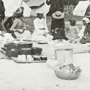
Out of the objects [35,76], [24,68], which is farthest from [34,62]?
[35,76]

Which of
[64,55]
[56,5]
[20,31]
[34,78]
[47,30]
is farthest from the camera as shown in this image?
[56,5]

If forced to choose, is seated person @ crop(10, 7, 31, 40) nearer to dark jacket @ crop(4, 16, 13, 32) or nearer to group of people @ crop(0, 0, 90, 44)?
group of people @ crop(0, 0, 90, 44)

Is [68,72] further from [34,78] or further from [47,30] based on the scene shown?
[47,30]

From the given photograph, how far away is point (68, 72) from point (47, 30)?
470 cm

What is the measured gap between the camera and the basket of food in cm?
229

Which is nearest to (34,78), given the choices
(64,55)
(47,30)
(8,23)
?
(64,55)

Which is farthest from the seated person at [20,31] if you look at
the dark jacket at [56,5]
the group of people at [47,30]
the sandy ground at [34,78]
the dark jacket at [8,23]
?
the dark jacket at [56,5]

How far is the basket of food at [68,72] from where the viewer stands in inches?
90.1

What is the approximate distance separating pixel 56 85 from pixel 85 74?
45 cm

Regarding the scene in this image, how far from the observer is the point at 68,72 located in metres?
2.29

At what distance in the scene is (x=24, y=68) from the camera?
9.11ft

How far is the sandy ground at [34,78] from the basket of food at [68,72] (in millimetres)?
32

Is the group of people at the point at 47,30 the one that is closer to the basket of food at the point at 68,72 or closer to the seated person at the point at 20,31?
the seated person at the point at 20,31

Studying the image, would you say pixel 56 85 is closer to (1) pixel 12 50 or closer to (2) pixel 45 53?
(1) pixel 12 50
